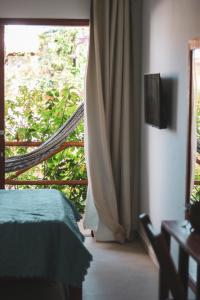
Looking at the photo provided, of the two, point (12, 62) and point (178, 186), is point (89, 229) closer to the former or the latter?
point (178, 186)

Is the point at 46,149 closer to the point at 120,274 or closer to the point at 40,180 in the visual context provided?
the point at 40,180

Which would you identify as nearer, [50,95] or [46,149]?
[46,149]

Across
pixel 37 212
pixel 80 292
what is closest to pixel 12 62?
pixel 37 212

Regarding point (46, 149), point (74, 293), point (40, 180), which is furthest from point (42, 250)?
point (40, 180)

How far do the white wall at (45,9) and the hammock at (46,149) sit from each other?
124 cm

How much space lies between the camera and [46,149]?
648 cm

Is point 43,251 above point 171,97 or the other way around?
the other way around

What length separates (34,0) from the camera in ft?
18.0

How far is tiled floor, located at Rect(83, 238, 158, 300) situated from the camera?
4.14m

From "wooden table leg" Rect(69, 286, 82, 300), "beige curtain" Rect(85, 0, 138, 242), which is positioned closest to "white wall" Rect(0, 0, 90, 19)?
"beige curtain" Rect(85, 0, 138, 242)

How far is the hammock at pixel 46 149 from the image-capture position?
6.41 meters

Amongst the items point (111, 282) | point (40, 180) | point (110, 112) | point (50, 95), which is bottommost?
point (111, 282)

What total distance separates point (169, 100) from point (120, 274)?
57.0 inches

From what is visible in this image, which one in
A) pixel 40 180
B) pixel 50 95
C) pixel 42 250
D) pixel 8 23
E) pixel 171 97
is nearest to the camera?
pixel 42 250
